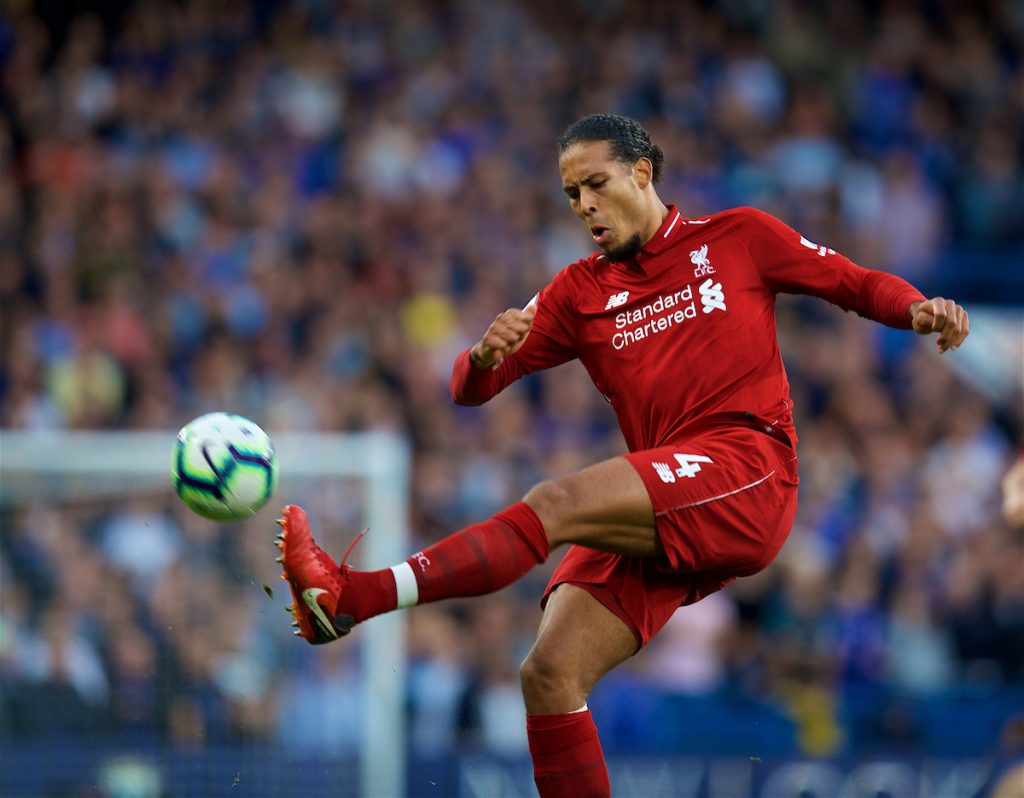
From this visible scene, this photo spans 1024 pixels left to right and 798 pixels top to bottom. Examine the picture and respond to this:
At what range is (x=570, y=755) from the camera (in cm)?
544

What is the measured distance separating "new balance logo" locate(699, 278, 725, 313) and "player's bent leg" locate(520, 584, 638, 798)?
43.3 inches

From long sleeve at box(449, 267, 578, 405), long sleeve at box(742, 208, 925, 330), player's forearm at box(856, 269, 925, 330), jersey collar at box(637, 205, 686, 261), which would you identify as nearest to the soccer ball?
long sleeve at box(449, 267, 578, 405)

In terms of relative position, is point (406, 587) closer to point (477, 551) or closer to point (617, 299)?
point (477, 551)

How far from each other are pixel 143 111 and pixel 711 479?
9141 millimetres

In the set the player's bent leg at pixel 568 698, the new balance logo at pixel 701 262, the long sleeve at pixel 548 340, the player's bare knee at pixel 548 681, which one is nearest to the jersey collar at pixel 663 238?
the new balance logo at pixel 701 262

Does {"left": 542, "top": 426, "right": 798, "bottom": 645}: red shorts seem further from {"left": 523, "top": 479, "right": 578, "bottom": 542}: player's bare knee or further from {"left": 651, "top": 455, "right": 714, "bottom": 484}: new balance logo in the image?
{"left": 523, "top": 479, "right": 578, "bottom": 542}: player's bare knee

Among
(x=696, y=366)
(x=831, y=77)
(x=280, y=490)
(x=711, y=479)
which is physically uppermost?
(x=831, y=77)

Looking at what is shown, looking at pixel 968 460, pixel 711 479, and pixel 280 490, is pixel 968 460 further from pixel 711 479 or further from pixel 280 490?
pixel 711 479

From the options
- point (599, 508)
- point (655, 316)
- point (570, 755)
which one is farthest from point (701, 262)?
point (570, 755)

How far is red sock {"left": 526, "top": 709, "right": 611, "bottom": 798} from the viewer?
5.44m

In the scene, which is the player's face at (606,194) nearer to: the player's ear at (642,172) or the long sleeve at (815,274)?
the player's ear at (642,172)

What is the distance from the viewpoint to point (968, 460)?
473 inches

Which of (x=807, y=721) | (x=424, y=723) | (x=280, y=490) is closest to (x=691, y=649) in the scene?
(x=807, y=721)

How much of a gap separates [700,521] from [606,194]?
1.18m
